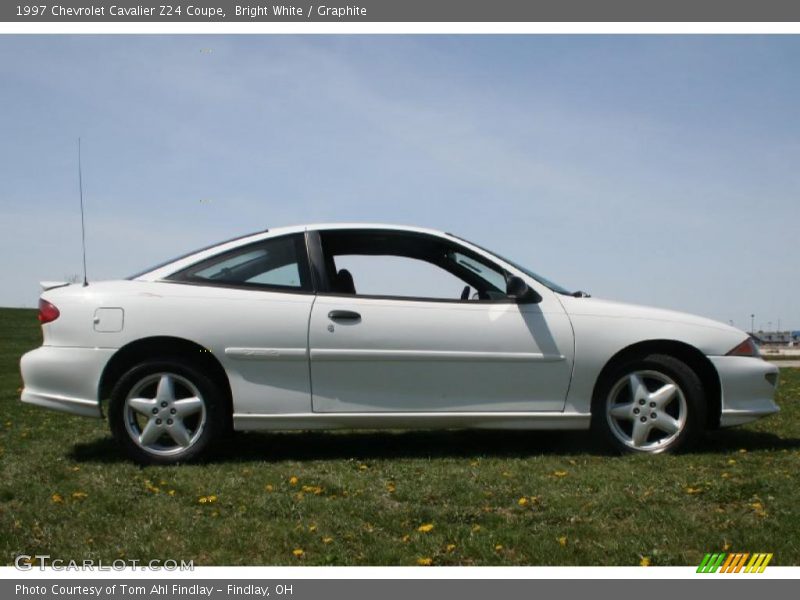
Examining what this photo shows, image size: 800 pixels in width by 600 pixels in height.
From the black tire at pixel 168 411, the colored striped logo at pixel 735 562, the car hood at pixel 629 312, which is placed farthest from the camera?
the car hood at pixel 629 312

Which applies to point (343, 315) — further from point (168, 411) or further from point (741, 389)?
point (741, 389)

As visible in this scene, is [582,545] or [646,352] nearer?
[582,545]

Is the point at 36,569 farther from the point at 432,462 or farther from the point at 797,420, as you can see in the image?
the point at 797,420

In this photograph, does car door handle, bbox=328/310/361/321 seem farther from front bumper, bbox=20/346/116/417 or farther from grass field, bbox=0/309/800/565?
front bumper, bbox=20/346/116/417

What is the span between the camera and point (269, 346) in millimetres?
6285

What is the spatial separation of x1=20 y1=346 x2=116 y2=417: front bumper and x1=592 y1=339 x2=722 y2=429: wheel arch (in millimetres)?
3502

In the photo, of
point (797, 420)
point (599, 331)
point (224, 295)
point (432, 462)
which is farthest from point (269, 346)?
point (797, 420)

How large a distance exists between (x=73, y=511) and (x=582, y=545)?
9.06 feet

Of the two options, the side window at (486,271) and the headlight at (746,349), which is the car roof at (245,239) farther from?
the headlight at (746,349)

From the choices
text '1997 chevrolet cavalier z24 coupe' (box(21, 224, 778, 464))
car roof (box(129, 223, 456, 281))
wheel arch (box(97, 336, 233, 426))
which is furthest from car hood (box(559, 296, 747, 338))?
wheel arch (box(97, 336, 233, 426))

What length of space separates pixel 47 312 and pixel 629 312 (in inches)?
164

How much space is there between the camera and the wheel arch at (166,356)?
20.7ft

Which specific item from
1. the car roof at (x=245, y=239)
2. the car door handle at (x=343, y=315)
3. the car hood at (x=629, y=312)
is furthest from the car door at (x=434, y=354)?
the car roof at (x=245, y=239)

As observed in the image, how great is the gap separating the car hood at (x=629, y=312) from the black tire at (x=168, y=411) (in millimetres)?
2599
